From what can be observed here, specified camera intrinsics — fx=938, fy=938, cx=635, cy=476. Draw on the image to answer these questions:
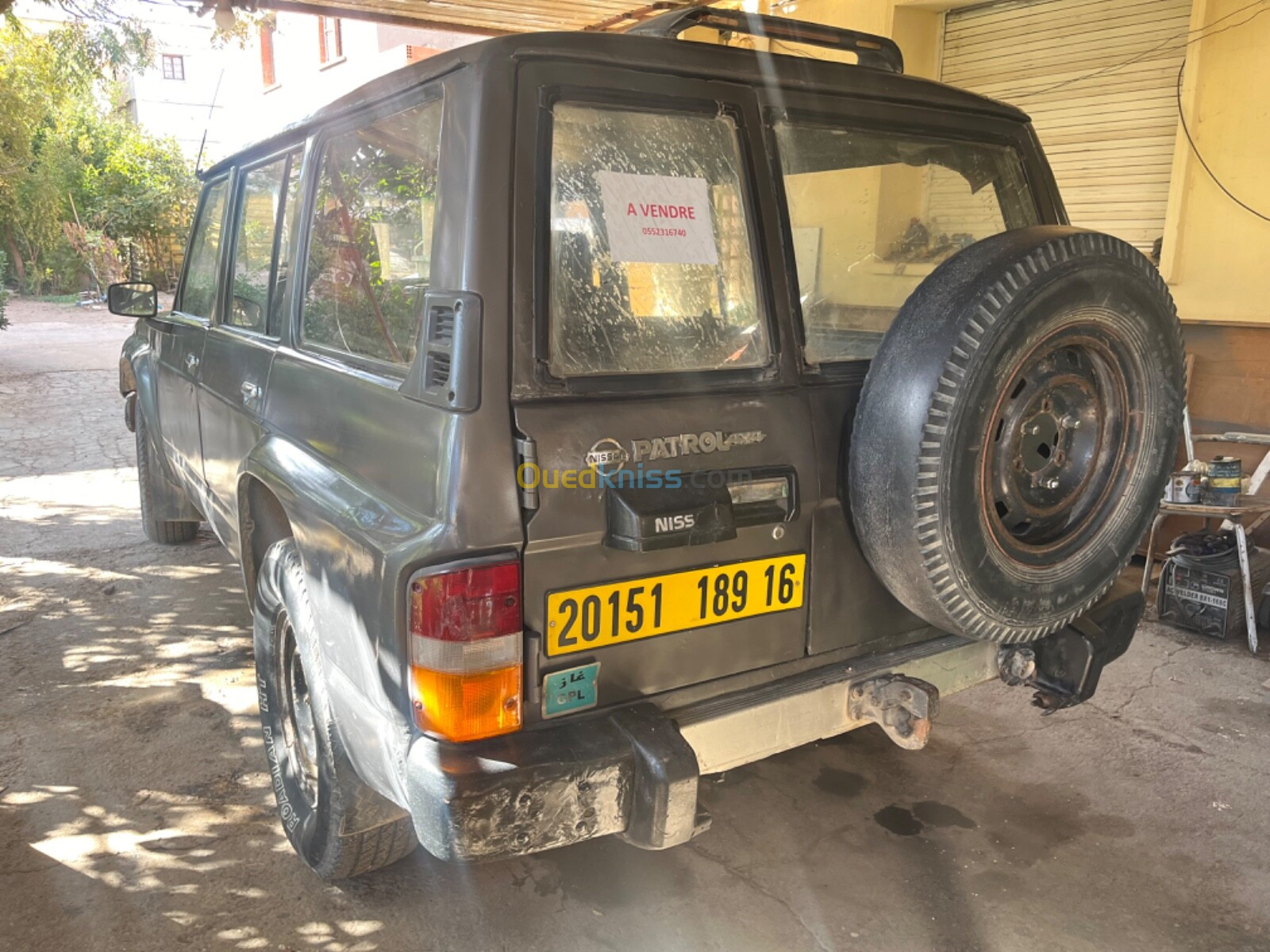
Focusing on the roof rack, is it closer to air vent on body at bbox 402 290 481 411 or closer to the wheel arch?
air vent on body at bbox 402 290 481 411

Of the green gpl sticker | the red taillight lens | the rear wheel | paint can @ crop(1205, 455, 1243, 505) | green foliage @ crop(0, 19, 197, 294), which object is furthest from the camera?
green foliage @ crop(0, 19, 197, 294)

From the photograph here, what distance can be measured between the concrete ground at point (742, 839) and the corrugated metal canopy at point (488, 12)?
3905mm

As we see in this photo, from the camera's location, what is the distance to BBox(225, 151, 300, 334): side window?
2.75 meters

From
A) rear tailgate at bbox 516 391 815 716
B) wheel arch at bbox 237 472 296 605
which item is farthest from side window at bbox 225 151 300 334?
rear tailgate at bbox 516 391 815 716

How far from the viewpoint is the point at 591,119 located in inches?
74.8

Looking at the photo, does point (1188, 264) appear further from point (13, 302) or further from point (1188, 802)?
point (13, 302)

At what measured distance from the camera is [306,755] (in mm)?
2568

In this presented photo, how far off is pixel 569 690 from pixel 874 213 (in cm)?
155

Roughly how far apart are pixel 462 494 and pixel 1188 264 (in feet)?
15.3

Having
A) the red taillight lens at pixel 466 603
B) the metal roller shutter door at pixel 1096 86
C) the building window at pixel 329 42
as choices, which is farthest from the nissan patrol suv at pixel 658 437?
the building window at pixel 329 42

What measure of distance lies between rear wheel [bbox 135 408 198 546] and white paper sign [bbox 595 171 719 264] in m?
3.60

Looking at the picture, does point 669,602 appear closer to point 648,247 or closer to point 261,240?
point 648,247

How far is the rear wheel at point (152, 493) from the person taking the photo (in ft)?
16.0

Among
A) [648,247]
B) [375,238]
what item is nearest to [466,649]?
[648,247]
